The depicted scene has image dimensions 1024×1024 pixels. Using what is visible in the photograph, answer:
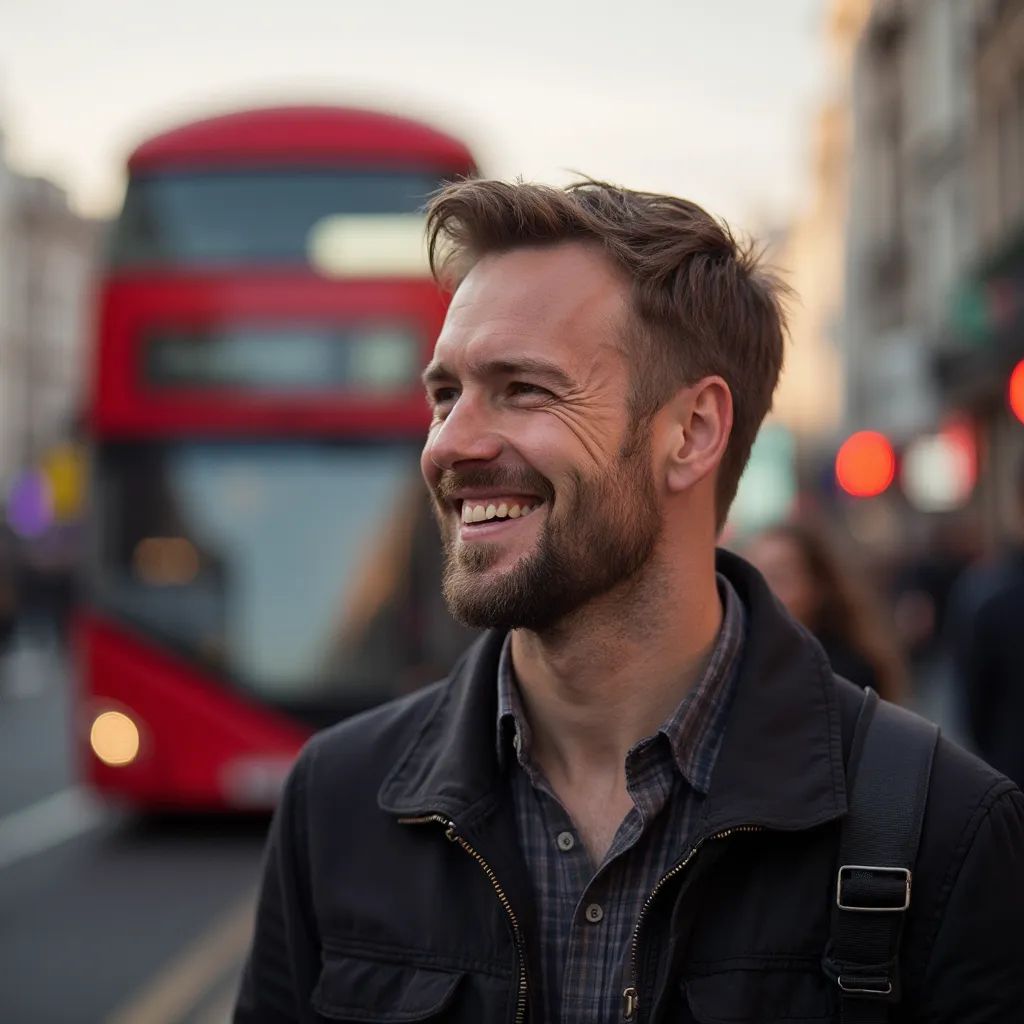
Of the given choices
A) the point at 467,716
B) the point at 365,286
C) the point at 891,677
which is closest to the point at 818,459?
the point at 365,286

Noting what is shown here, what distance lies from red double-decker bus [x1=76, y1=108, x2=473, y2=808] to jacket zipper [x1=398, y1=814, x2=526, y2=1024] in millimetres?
7774

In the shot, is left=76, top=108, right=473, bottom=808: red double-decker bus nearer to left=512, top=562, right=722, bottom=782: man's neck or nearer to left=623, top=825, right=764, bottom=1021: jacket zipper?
left=512, top=562, right=722, bottom=782: man's neck

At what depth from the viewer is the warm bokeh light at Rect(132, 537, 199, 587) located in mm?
10336

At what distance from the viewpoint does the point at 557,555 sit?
236 cm

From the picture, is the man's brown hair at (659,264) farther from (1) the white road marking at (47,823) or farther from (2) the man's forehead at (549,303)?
(1) the white road marking at (47,823)

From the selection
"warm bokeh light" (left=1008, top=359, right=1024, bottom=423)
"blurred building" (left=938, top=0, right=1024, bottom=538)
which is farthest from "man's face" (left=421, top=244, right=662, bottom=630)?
"blurred building" (left=938, top=0, right=1024, bottom=538)

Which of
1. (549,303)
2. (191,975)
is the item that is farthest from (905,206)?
(549,303)

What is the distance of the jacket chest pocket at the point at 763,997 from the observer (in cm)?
212

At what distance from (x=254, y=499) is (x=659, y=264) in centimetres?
797

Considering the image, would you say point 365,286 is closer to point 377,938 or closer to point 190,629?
point 190,629

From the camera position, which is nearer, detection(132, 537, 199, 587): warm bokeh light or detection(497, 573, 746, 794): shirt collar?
detection(497, 573, 746, 794): shirt collar

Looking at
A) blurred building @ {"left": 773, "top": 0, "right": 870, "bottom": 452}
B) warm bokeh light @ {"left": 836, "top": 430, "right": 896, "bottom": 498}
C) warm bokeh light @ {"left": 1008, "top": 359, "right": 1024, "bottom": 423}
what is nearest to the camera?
warm bokeh light @ {"left": 1008, "top": 359, "right": 1024, "bottom": 423}

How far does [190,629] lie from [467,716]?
8.14 m

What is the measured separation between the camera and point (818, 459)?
20594 mm
